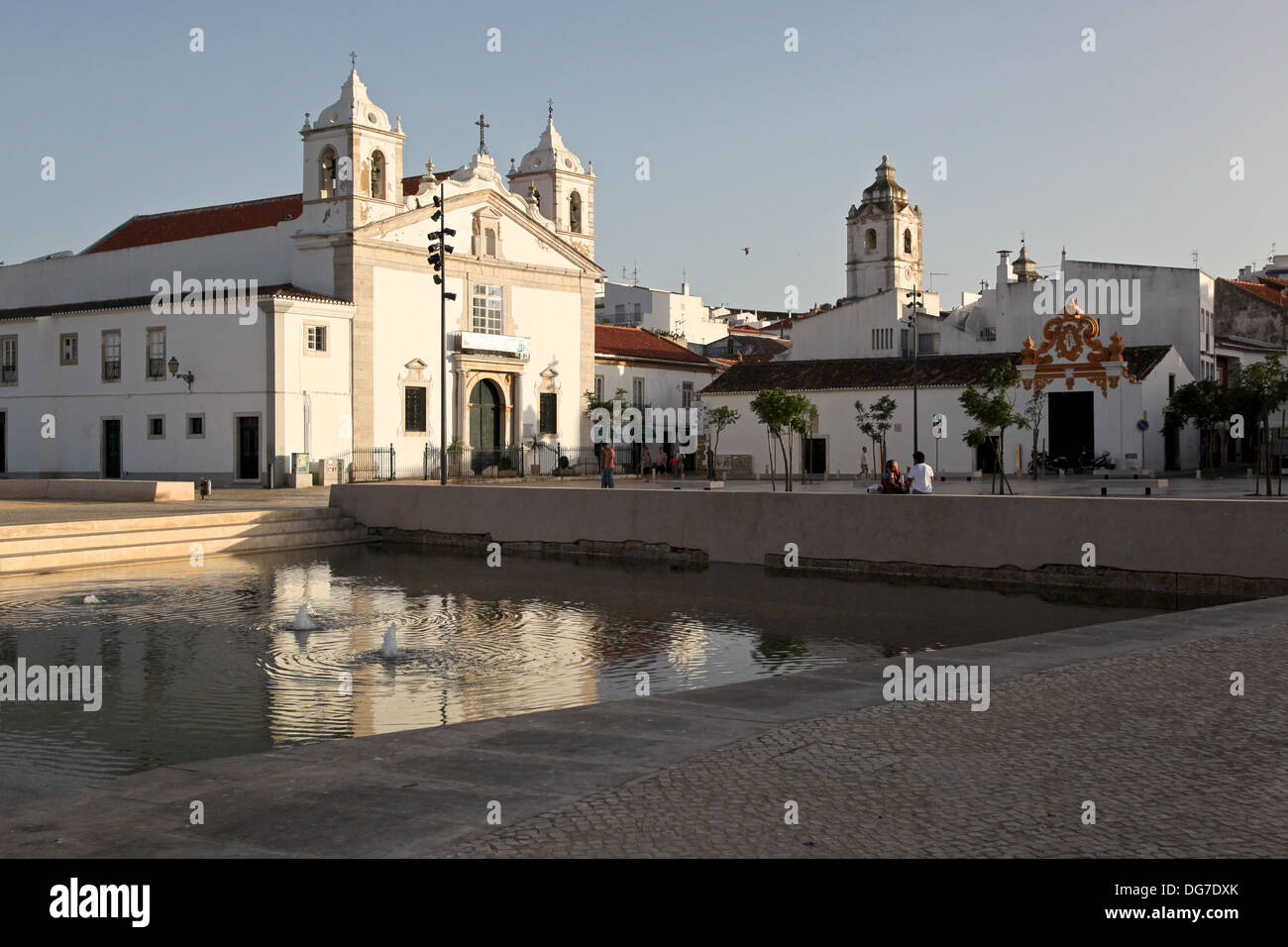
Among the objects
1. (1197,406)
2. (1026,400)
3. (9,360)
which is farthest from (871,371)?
(9,360)

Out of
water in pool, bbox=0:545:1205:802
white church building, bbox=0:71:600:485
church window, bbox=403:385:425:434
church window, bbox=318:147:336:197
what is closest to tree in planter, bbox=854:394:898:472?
white church building, bbox=0:71:600:485

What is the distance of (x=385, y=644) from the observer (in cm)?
1123

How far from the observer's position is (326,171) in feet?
139

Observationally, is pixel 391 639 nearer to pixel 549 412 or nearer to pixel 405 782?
pixel 405 782

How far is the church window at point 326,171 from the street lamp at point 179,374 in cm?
785

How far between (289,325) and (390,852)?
35.7 metres

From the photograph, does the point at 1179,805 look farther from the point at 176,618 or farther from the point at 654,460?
the point at 654,460

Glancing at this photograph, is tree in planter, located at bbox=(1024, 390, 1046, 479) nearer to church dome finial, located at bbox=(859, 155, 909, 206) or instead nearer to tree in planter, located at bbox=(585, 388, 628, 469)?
tree in planter, located at bbox=(585, 388, 628, 469)

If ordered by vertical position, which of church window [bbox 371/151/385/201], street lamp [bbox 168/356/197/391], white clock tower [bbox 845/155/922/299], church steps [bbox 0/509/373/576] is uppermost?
white clock tower [bbox 845/155/922/299]

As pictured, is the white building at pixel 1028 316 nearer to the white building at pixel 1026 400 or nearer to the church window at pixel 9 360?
the white building at pixel 1026 400

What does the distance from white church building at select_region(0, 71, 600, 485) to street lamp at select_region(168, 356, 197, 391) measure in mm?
57

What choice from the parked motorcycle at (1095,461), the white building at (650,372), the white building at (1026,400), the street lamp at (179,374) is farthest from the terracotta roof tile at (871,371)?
the street lamp at (179,374)

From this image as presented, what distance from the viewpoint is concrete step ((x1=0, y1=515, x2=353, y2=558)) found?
1831cm
